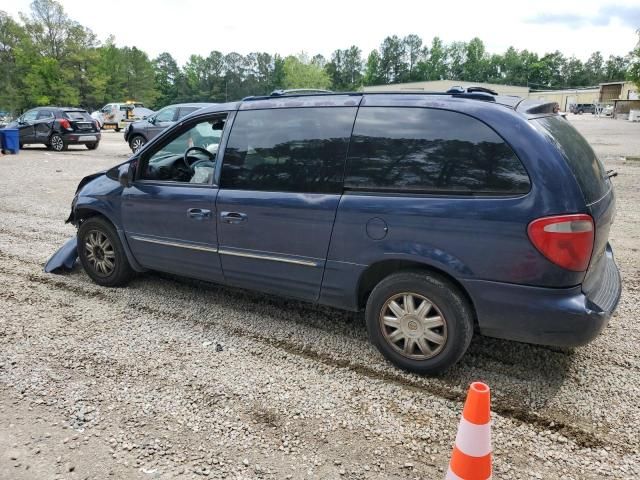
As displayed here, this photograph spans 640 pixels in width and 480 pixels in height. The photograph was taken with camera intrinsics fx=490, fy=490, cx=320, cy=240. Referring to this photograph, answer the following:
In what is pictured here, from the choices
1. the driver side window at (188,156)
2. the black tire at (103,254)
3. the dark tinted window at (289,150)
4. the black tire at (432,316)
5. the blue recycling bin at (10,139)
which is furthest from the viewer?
the blue recycling bin at (10,139)

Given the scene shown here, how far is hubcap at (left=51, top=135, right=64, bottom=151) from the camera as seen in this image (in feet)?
61.5

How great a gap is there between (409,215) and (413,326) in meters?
0.74

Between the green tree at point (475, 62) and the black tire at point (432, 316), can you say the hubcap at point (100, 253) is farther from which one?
the green tree at point (475, 62)

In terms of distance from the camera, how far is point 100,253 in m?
4.90

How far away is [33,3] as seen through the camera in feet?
177

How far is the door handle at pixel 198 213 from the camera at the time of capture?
13.1 ft

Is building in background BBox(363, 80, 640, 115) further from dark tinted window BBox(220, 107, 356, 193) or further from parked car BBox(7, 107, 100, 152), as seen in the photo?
dark tinted window BBox(220, 107, 356, 193)

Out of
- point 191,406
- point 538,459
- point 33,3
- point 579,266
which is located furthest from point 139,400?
point 33,3

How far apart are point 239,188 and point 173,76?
113112mm

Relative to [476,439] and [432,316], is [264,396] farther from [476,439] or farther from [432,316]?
[476,439]

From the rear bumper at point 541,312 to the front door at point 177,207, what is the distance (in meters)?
2.17

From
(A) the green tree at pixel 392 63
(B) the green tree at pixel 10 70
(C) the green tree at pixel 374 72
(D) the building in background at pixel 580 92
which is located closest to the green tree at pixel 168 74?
(D) the building in background at pixel 580 92

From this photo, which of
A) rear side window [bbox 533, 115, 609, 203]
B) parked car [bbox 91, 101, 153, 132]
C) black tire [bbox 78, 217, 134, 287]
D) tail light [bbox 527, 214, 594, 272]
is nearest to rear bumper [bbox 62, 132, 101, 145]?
black tire [bbox 78, 217, 134, 287]

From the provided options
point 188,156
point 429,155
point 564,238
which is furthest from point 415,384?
point 188,156
